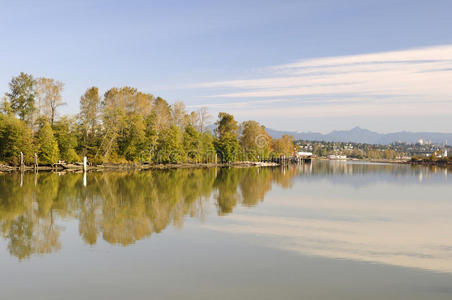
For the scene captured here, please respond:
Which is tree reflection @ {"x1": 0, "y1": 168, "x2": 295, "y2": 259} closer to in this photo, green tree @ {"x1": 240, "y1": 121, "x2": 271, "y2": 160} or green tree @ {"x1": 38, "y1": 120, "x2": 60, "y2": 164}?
green tree @ {"x1": 38, "y1": 120, "x2": 60, "y2": 164}

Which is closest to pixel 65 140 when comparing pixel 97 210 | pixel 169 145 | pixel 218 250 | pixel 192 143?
pixel 169 145

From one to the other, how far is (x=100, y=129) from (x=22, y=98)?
10326 millimetres

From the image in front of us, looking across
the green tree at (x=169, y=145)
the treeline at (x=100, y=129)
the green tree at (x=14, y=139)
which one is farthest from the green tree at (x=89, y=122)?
the green tree at (x=169, y=145)

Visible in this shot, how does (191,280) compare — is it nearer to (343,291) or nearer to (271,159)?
(343,291)

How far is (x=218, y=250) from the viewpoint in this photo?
43.1 feet

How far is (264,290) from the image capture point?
9.46 meters

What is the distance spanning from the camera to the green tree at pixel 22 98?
52.8 metres

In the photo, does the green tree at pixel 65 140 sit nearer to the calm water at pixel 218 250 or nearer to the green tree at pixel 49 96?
the green tree at pixel 49 96

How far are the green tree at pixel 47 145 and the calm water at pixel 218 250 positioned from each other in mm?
27635

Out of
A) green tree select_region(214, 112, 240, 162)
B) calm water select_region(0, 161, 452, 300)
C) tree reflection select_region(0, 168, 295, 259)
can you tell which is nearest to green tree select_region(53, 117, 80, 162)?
tree reflection select_region(0, 168, 295, 259)

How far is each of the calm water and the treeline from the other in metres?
28.1

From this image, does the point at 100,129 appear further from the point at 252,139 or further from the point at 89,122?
the point at 252,139

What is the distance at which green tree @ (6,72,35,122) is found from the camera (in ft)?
173

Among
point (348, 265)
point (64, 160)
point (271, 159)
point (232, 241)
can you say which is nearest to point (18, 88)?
point (64, 160)
